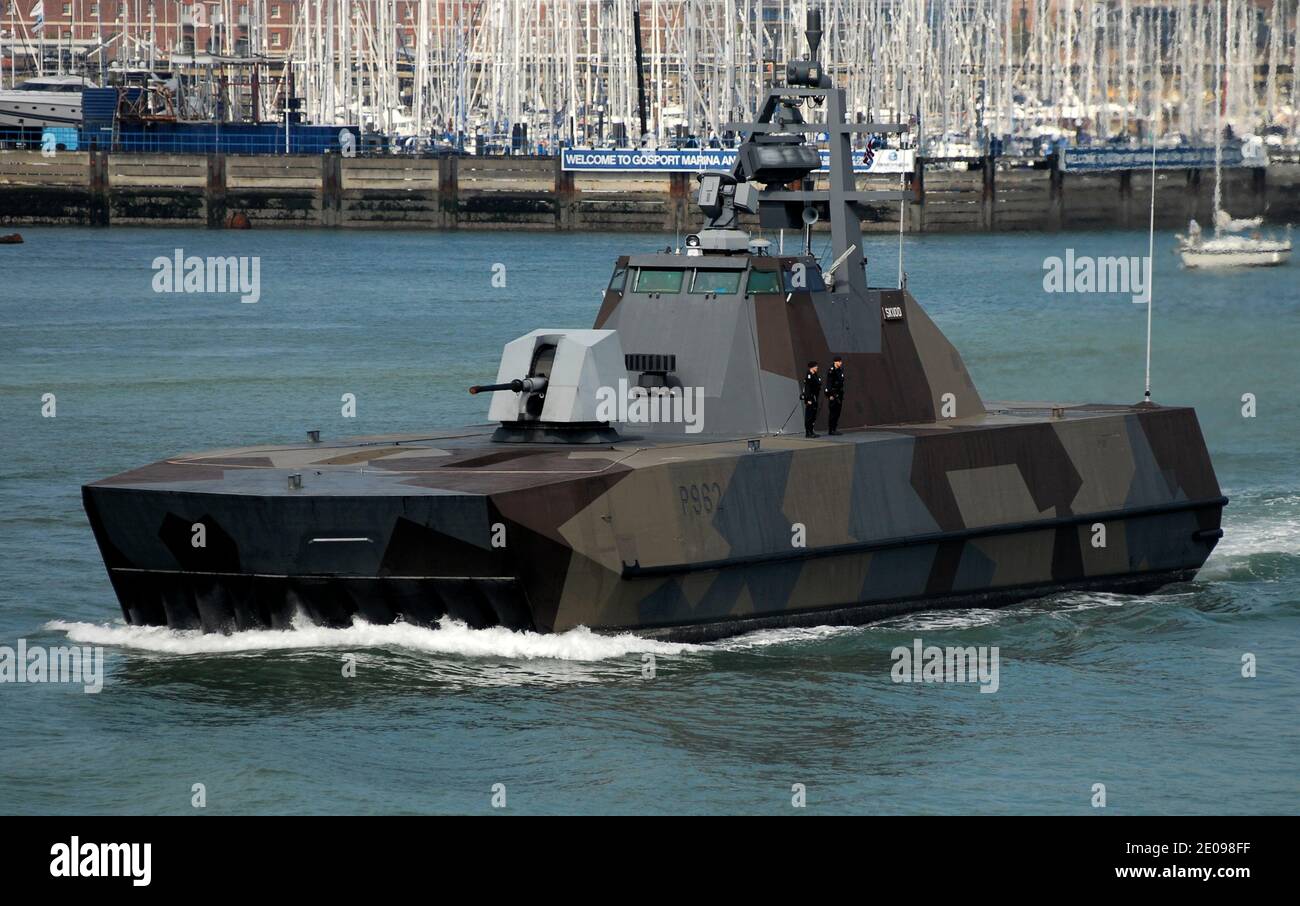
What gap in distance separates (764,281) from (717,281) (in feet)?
1.62

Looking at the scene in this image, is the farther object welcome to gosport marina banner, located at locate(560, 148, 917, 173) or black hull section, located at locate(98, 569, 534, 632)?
welcome to gosport marina banner, located at locate(560, 148, 917, 173)

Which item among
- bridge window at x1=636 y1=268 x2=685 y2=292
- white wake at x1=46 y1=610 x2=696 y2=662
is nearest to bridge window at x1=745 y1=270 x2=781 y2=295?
bridge window at x1=636 y1=268 x2=685 y2=292

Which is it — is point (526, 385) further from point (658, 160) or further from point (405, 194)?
point (405, 194)

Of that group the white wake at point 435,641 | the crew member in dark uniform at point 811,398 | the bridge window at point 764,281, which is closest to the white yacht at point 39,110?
the bridge window at point 764,281

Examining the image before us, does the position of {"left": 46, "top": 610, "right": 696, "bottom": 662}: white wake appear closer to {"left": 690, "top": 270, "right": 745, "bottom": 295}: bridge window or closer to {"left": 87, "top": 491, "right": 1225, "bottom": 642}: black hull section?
{"left": 87, "top": 491, "right": 1225, "bottom": 642}: black hull section

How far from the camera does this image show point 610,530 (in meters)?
19.6

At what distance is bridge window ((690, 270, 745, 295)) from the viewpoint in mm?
22938

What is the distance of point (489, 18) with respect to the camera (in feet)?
339

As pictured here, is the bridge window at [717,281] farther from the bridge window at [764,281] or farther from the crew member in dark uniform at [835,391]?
the crew member in dark uniform at [835,391]

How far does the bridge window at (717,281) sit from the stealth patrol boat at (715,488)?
0.02 metres

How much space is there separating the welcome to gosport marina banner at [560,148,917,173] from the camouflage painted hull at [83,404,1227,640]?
186 feet
